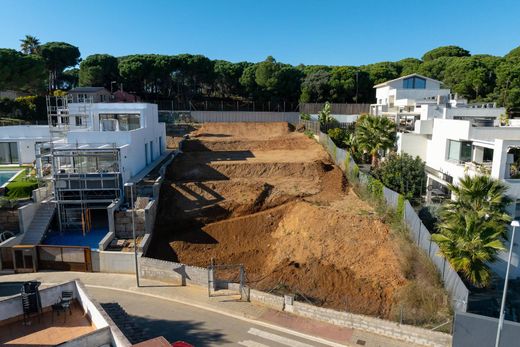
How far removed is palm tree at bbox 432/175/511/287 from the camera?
17.7m

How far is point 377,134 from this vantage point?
3522cm

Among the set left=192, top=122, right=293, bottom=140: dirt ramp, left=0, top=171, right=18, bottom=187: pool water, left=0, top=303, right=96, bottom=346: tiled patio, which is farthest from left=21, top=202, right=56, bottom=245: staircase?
left=192, top=122, right=293, bottom=140: dirt ramp

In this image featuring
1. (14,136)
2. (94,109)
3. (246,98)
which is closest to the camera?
(94,109)

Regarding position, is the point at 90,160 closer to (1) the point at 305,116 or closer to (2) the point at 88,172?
(2) the point at 88,172

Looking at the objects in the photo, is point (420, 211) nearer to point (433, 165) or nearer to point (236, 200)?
point (433, 165)

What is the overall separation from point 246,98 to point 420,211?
5855 centimetres

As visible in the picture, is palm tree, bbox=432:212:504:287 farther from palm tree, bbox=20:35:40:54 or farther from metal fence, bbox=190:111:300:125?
palm tree, bbox=20:35:40:54

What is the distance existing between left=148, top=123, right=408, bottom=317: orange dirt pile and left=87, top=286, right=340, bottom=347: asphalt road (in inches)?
149

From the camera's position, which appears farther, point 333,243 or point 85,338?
point 333,243

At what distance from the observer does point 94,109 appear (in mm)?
37125

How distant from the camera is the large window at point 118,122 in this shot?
3759 centimetres

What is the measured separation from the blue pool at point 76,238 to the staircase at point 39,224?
0.58 metres

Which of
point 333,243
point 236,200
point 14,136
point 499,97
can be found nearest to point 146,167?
point 236,200

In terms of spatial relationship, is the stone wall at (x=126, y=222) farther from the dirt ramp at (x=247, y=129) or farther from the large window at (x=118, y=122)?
the dirt ramp at (x=247, y=129)
